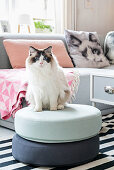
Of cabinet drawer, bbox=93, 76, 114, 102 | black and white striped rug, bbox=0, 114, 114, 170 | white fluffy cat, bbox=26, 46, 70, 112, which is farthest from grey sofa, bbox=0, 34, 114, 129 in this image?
white fluffy cat, bbox=26, 46, 70, 112

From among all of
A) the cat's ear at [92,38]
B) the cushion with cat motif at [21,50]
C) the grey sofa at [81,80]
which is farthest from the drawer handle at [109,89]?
the cat's ear at [92,38]

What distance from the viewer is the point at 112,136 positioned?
2.44m

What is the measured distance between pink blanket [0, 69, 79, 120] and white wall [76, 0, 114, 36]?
1.83m

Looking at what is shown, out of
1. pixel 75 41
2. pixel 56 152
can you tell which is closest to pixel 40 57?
pixel 56 152

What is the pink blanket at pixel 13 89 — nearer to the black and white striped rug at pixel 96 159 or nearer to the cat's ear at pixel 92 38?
the black and white striped rug at pixel 96 159

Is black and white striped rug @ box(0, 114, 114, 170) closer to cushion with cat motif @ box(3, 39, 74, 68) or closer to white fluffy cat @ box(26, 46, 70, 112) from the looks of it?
white fluffy cat @ box(26, 46, 70, 112)

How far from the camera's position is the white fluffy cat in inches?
75.6

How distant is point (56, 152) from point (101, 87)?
887 millimetres

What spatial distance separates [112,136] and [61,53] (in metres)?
1.23

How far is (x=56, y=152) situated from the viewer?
5.82ft

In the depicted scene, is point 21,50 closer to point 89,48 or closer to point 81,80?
point 81,80

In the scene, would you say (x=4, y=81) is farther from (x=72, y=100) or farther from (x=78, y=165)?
(x=78, y=165)

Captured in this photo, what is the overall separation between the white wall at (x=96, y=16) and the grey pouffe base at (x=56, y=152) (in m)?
2.81

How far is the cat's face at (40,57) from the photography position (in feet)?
6.24
